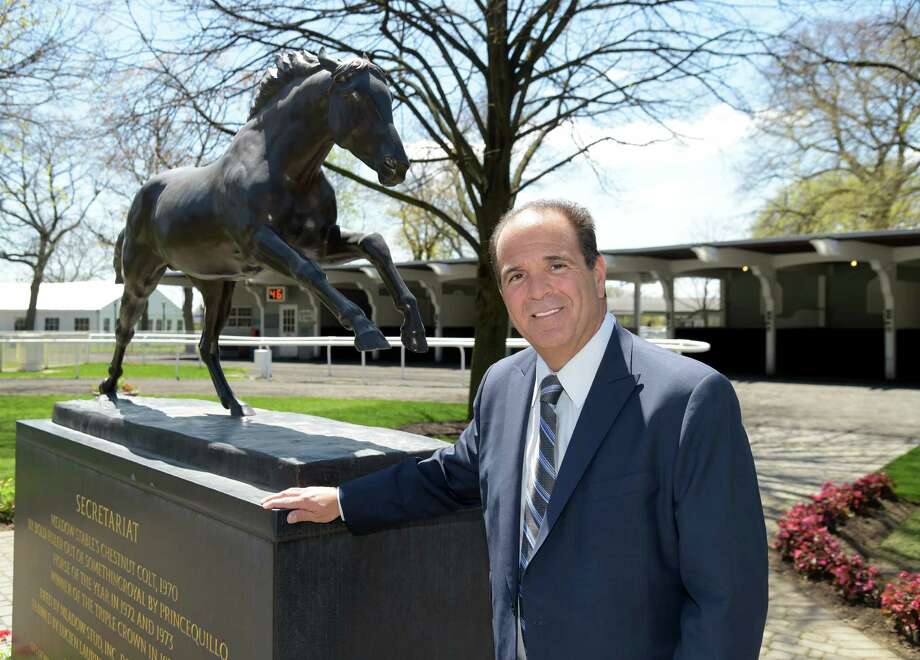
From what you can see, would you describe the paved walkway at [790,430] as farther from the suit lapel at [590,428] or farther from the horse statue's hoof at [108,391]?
the suit lapel at [590,428]

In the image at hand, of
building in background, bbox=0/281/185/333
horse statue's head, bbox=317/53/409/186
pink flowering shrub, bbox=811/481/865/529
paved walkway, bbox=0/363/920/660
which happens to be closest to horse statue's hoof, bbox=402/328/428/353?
horse statue's head, bbox=317/53/409/186

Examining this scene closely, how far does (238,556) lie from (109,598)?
4.08ft

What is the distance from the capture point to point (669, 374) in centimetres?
158

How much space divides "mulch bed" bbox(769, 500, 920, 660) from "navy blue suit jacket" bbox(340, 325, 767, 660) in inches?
143

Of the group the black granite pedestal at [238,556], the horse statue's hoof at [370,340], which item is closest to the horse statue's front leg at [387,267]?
the horse statue's hoof at [370,340]

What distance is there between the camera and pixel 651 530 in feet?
5.09

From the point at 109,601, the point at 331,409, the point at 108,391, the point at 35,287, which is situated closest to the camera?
the point at 109,601

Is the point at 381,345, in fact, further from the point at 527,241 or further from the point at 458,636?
the point at 458,636

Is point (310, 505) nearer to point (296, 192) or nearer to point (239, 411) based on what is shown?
point (296, 192)

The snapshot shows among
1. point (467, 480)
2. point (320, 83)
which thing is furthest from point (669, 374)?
point (320, 83)

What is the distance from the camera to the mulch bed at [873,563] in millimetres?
4539

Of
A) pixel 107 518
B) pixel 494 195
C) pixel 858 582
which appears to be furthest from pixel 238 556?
pixel 494 195

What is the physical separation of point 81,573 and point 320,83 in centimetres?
250

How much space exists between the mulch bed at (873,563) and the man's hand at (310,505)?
3.71m
